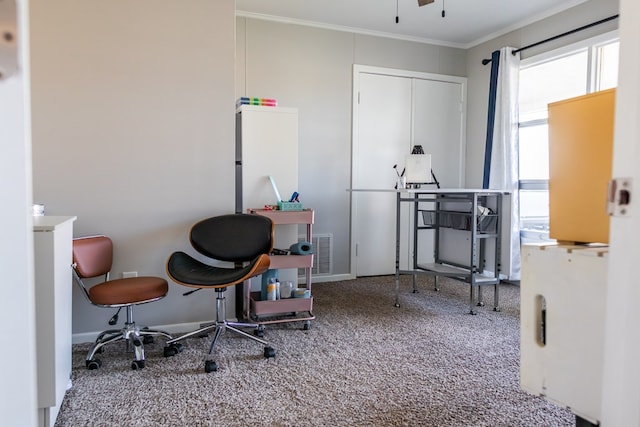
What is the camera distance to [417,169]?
388 centimetres

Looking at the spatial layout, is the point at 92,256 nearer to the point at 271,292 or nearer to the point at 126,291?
the point at 126,291

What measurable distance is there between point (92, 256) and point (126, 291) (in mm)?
369

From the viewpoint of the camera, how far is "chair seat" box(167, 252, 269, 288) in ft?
8.55

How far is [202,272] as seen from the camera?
281 centimetres

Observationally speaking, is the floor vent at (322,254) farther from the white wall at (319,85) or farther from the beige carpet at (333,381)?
the beige carpet at (333,381)

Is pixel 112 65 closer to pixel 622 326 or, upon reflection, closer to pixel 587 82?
→ pixel 622 326

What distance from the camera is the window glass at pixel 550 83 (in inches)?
161

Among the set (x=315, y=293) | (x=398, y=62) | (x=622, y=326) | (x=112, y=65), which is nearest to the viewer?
(x=622, y=326)

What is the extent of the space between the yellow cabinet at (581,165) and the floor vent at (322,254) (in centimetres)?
363

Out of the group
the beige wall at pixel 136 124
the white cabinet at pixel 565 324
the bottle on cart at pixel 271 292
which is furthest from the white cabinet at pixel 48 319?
the white cabinet at pixel 565 324

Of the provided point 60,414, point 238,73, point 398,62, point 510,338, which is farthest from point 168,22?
point 510,338

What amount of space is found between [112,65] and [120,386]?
2020 millimetres

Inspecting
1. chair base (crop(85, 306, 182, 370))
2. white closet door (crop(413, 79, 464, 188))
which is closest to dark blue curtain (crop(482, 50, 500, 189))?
white closet door (crop(413, 79, 464, 188))

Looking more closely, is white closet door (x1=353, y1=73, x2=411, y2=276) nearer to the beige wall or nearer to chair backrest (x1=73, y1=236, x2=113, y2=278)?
the beige wall
